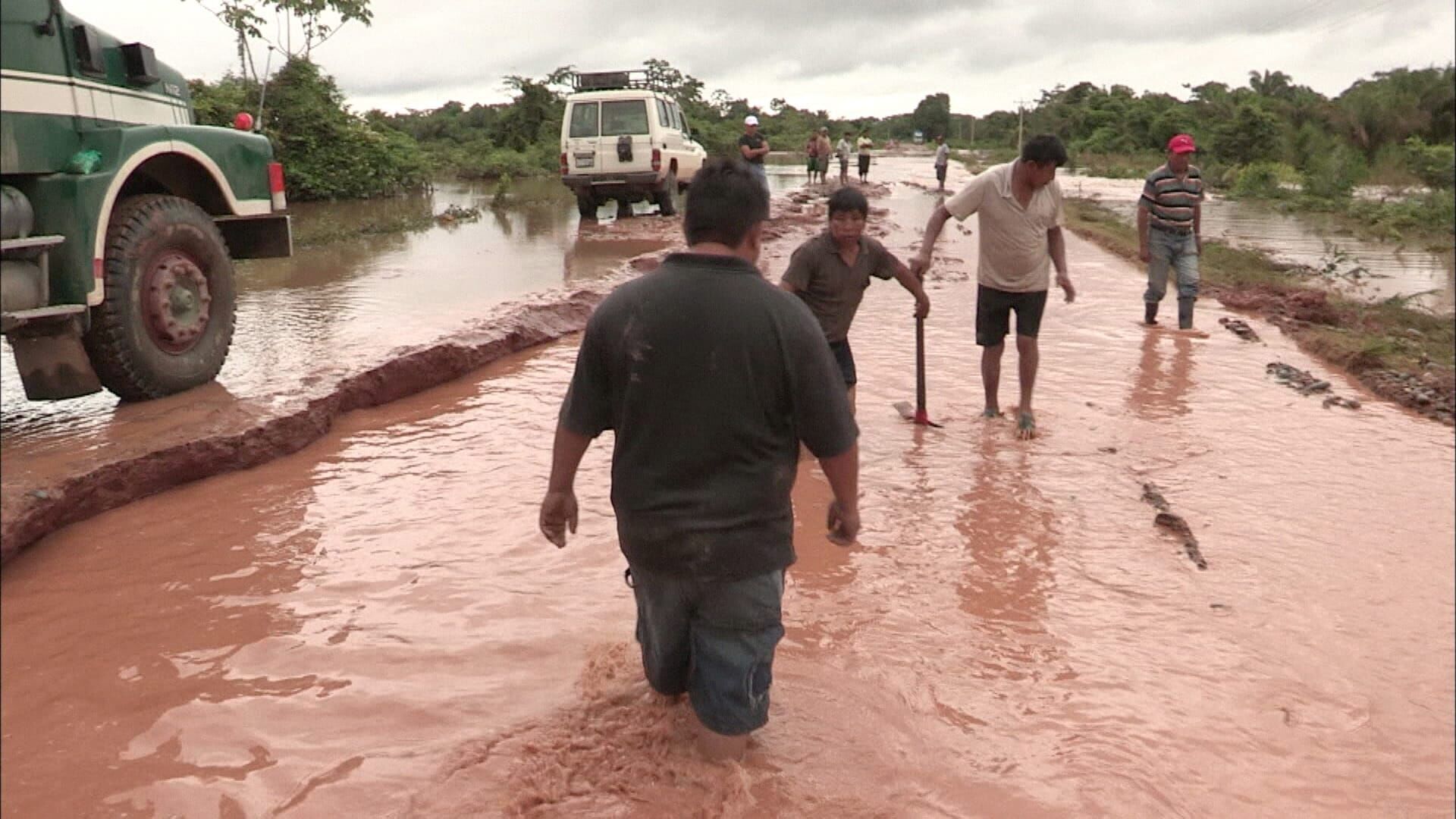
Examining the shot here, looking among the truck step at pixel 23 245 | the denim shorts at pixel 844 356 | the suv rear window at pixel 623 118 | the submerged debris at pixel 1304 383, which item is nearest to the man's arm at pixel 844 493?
the truck step at pixel 23 245

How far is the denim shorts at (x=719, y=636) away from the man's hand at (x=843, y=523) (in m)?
0.17

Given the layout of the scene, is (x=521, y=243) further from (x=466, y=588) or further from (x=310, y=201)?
(x=466, y=588)

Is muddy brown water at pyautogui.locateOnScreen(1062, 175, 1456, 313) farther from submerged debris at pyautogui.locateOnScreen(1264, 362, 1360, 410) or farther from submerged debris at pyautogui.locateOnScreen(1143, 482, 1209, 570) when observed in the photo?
submerged debris at pyautogui.locateOnScreen(1143, 482, 1209, 570)

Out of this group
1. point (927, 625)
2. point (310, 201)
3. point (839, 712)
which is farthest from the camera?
point (310, 201)

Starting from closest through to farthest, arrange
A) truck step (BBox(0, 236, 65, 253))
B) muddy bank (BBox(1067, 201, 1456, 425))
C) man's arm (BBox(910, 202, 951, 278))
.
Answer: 1. truck step (BBox(0, 236, 65, 253))
2. man's arm (BBox(910, 202, 951, 278))
3. muddy bank (BBox(1067, 201, 1456, 425))

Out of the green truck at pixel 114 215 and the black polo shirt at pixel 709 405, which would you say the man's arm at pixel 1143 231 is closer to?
the green truck at pixel 114 215

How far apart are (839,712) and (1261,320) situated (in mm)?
8166

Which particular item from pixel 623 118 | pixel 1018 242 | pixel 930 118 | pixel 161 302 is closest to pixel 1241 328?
pixel 1018 242

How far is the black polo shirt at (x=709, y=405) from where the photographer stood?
2.20 m

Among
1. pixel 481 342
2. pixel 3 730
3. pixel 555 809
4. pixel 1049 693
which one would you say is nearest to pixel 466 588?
pixel 555 809

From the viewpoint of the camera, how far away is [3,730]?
37.0 inches

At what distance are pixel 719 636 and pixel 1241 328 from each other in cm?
790

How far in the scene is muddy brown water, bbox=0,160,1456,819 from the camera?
8.40 feet

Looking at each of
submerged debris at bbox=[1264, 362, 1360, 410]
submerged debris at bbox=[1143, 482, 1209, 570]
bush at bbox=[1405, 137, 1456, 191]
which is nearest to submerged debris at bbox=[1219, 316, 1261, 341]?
submerged debris at bbox=[1264, 362, 1360, 410]
